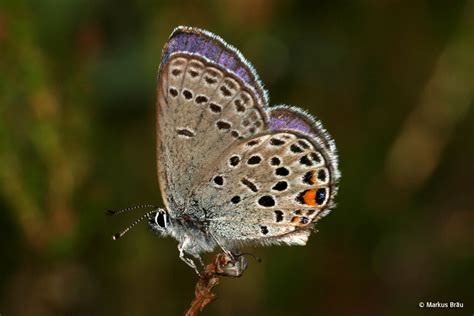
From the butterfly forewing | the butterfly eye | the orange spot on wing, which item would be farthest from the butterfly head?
the orange spot on wing

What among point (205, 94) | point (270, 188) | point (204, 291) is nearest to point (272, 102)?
point (270, 188)

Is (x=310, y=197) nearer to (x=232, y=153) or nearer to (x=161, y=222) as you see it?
(x=232, y=153)

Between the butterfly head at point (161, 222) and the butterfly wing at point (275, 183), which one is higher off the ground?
the butterfly wing at point (275, 183)

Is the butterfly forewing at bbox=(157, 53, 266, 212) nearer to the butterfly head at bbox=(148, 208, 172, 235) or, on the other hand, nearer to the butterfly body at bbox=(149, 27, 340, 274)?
the butterfly body at bbox=(149, 27, 340, 274)

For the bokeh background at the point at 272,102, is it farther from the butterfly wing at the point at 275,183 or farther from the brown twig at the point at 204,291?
the brown twig at the point at 204,291

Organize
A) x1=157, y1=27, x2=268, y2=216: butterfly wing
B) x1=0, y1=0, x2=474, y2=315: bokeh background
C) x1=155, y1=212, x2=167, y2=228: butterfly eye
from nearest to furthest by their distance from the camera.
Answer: x1=157, y1=27, x2=268, y2=216: butterfly wing → x1=155, y1=212, x2=167, y2=228: butterfly eye → x1=0, y1=0, x2=474, y2=315: bokeh background

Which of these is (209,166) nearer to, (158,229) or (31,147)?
(158,229)

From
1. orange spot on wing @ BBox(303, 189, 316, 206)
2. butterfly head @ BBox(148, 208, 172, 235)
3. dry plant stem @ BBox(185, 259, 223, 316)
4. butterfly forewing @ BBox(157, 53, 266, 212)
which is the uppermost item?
butterfly forewing @ BBox(157, 53, 266, 212)

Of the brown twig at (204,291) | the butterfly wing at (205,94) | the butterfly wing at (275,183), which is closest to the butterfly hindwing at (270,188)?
the butterfly wing at (275,183)
